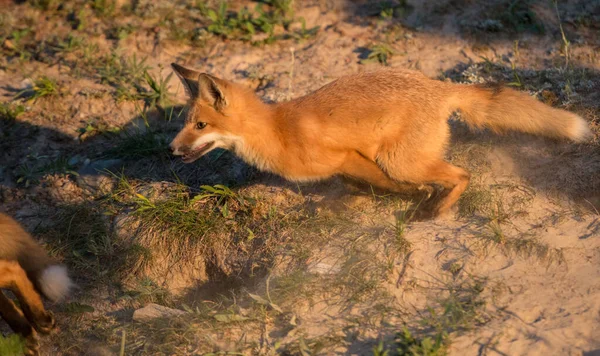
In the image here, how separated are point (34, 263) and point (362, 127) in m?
3.02

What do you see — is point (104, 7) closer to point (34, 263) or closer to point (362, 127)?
point (34, 263)

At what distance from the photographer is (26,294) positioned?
5.03 m

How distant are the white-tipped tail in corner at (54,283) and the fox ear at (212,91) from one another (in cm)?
194

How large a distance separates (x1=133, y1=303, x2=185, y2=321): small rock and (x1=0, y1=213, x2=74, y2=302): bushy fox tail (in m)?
0.75

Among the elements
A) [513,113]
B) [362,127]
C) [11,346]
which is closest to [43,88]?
[11,346]

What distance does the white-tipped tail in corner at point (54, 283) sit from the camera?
16.9 feet

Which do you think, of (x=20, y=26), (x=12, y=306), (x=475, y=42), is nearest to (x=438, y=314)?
(x=12, y=306)

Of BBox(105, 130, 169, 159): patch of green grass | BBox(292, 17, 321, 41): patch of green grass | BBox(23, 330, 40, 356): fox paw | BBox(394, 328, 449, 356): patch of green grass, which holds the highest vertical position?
BBox(292, 17, 321, 41): patch of green grass

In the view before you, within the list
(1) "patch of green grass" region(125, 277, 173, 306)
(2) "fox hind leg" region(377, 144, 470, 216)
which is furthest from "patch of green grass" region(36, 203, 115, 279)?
(2) "fox hind leg" region(377, 144, 470, 216)

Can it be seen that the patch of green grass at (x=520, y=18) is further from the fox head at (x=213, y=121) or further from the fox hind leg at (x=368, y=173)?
the fox head at (x=213, y=121)

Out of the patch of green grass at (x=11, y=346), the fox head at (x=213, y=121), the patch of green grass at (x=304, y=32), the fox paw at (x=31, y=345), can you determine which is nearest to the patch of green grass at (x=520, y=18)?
the patch of green grass at (x=304, y=32)

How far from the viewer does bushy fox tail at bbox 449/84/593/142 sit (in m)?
5.39

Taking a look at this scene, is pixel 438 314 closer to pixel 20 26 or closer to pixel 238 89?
pixel 238 89

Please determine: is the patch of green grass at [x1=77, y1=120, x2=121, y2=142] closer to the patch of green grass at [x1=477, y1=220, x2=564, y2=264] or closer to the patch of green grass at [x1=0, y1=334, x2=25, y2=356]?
the patch of green grass at [x1=0, y1=334, x2=25, y2=356]
